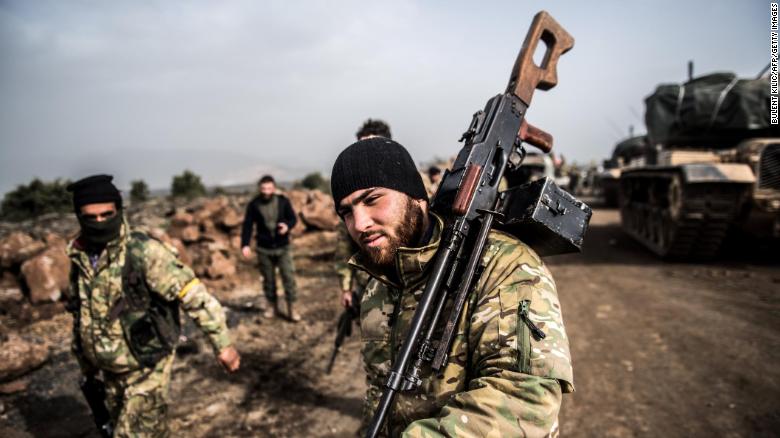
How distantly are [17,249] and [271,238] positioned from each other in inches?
158

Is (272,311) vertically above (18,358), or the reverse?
(18,358)

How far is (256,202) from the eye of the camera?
19.6 feet

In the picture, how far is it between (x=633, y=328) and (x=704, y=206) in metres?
3.01

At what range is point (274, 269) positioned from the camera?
6043 millimetres

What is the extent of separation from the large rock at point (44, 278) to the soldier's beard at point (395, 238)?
20.5 feet

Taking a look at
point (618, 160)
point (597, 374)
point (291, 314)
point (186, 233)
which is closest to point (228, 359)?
point (597, 374)

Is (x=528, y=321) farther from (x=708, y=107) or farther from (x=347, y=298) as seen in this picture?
(x=708, y=107)

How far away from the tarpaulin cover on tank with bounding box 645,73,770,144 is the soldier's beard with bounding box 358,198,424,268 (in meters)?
8.33

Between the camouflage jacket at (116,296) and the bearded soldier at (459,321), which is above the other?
the bearded soldier at (459,321)

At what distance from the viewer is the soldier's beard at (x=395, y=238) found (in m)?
1.42

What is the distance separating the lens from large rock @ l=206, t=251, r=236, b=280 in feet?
24.3

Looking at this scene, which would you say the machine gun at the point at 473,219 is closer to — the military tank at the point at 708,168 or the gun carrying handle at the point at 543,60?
the gun carrying handle at the point at 543,60

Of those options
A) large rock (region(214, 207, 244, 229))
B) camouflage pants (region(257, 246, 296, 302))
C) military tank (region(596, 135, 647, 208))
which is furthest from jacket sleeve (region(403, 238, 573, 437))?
military tank (region(596, 135, 647, 208))

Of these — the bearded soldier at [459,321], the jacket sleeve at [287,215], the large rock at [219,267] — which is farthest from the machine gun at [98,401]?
the large rock at [219,267]
